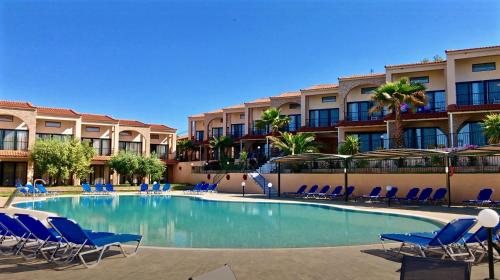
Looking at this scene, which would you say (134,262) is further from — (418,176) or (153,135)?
(153,135)

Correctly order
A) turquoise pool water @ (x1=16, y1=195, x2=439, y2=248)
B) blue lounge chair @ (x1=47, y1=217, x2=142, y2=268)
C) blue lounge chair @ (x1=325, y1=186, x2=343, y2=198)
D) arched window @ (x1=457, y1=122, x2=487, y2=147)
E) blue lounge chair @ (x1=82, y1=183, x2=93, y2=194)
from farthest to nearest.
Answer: blue lounge chair @ (x1=82, y1=183, x2=93, y2=194) → arched window @ (x1=457, y1=122, x2=487, y2=147) → blue lounge chair @ (x1=325, y1=186, x2=343, y2=198) → turquoise pool water @ (x1=16, y1=195, x2=439, y2=248) → blue lounge chair @ (x1=47, y1=217, x2=142, y2=268)

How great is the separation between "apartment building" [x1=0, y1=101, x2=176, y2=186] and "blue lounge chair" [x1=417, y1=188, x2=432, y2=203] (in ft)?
94.0

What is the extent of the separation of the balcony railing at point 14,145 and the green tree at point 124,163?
7.12m

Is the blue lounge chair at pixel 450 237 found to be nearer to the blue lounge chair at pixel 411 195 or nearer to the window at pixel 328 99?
the blue lounge chair at pixel 411 195

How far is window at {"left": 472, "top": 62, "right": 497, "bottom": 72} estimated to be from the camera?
26625 millimetres

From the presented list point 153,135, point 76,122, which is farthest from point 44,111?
point 153,135

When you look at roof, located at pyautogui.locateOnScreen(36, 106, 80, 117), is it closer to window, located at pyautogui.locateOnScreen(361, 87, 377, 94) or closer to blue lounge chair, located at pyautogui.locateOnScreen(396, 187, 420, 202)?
window, located at pyautogui.locateOnScreen(361, 87, 377, 94)

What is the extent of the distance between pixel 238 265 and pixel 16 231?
451cm

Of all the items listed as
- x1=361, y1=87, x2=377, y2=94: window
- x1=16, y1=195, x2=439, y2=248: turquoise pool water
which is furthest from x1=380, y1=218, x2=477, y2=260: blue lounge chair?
x1=361, y1=87, x2=377, y2=94: window

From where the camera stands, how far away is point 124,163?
36125 mm

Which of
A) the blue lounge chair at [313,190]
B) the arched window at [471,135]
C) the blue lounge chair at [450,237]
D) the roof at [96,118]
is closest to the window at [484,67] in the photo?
the arched window at [471,135]

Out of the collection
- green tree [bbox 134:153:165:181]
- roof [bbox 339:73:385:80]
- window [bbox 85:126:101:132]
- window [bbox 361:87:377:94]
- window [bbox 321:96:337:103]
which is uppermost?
roof [bbox 339:73:385:80]

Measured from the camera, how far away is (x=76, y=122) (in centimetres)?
3728

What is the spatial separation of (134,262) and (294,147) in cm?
2388
